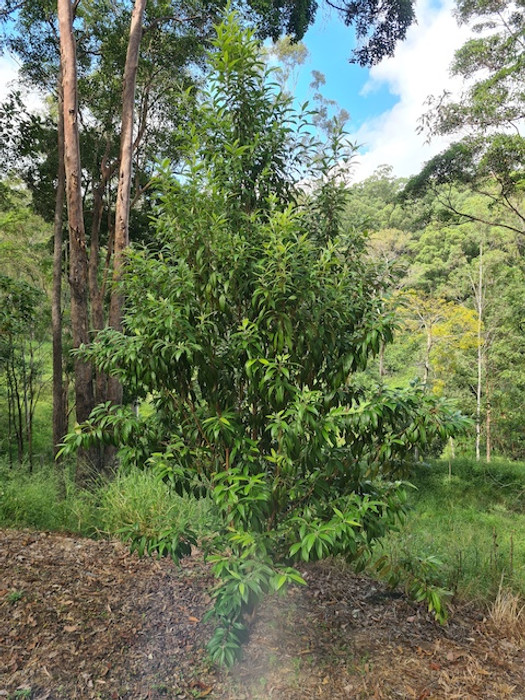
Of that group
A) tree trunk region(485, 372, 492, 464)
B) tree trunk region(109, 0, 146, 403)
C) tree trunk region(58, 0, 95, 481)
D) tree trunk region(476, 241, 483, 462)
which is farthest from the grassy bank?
tree trunk region(485, 372, 492, 464)

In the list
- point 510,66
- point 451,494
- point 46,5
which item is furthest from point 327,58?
point 451,494

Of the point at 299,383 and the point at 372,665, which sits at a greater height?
the point at 299,383

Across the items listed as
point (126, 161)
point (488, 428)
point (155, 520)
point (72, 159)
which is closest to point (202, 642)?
point (155, 520)

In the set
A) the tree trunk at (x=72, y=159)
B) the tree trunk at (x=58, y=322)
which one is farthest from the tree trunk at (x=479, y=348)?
the tree trunk at (x=72, y=159)

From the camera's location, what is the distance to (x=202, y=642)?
2.79 meters

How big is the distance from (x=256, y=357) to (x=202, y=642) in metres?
1.83

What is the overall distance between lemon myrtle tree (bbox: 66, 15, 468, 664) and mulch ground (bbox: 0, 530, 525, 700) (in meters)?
0.30

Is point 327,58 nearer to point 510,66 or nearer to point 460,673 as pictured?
point 510,66

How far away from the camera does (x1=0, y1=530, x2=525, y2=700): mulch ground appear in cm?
244

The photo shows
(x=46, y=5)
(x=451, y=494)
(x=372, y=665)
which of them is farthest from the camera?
(x=451, y=494)

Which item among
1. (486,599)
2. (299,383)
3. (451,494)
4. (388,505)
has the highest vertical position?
(299,383)

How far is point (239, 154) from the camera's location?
2346 millimetres

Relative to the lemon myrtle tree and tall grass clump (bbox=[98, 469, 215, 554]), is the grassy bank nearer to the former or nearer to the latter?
tall grass clump (bbox=[98, 469, 215, 554])

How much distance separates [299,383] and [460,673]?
1941 millimetres
